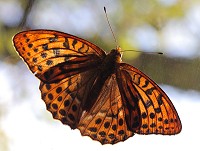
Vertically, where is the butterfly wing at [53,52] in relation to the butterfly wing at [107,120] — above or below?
above

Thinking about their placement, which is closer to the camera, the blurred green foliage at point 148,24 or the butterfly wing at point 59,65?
the butterfly wing at point 59,65

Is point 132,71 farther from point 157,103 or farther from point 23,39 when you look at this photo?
point 23,39

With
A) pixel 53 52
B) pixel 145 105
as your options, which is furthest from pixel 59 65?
pixel 145 105

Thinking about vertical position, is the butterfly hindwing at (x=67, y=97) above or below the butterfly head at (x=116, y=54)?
below

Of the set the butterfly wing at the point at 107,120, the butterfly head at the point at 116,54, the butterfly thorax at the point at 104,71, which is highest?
the butterfly head at the point at 116,54

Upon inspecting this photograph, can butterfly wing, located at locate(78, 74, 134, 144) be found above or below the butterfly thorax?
below

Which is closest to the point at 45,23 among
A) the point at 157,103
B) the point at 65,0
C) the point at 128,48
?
the point at 65,0
